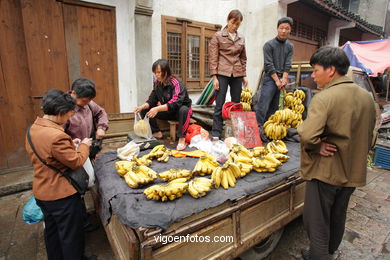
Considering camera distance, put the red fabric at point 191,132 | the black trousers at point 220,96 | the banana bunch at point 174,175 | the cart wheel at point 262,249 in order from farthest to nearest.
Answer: the black trousers at point 220,96
the red fabric at point 191,132
the cart wheel at point 262,249
the banana bunch at point 174,175

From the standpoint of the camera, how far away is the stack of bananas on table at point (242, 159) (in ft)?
8.27

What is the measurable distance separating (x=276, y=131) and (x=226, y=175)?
2138mm

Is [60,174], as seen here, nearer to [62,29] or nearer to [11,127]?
[11,127]

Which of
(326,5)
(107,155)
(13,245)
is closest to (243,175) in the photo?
(107,155)

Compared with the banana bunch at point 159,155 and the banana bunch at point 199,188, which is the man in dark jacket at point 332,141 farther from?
the banana bunch at point 159,155

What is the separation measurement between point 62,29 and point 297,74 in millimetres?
5889

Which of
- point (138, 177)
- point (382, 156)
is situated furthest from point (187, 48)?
point (382, 156)

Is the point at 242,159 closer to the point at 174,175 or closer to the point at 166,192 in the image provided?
the point at 174,175

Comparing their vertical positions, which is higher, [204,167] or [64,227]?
[204,167]

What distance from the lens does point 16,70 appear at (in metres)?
4.16

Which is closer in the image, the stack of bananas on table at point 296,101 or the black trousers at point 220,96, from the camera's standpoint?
the black trousers at point 220,96

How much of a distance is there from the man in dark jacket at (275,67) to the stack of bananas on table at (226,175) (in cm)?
207

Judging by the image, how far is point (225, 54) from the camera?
3.89m

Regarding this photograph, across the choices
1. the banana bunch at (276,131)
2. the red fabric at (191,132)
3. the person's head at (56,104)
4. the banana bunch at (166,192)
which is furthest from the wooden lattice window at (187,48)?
the banana bunch at (166,192)
